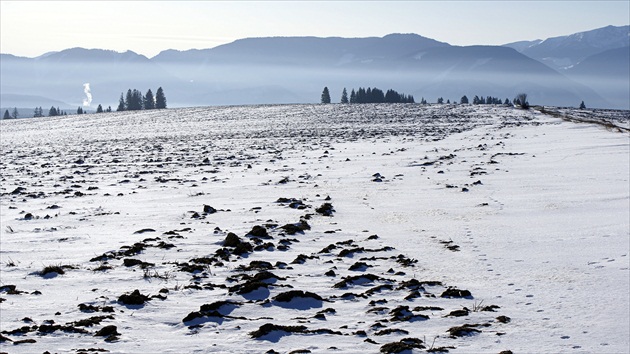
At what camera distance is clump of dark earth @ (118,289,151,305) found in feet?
25.9

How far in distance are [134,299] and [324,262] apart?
3.48 m

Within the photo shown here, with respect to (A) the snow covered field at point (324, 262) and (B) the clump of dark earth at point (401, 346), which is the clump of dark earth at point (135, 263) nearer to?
(A) the snow covered field at point (324, 262)

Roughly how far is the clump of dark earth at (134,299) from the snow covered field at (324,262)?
0.06ft

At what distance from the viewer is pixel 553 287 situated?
855cm

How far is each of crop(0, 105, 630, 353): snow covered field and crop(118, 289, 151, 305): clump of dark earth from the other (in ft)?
0.06

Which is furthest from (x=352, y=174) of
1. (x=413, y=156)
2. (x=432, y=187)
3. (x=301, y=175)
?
(x=413, y=156)

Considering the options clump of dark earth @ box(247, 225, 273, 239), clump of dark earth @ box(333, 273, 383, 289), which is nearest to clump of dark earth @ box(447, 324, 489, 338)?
clump of dark earth @ box(333, 273, 383, 289)

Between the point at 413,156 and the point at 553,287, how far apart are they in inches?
758

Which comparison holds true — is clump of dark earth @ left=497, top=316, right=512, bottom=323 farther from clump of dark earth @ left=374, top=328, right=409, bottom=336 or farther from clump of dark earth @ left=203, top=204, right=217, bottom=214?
clump of dark earth @ left=203, top=204, right=217, bottom=214

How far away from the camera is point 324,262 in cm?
1023

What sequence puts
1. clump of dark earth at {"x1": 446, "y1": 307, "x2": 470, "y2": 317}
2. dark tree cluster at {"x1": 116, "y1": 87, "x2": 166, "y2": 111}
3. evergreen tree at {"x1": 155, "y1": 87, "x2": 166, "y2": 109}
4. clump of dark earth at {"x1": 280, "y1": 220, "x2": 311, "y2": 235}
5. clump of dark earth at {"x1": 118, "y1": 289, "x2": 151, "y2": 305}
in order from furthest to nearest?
dark tree cluster at {"x1": 116, "y1": 87, "x2": 166, "y2": 111} < evergreen tree at {"x1": 155, "y1": 87, "x2": 166, "y2": 109} < clump of dark earth at {"x1": 280, "y1": 220, "x2": 311, "y2": 235} < clump of dark earth at {"x1": 118, "y1": 289, "x2": 151, "y2": 305} < clump of dark earth at {"x1": 446, "y1": 307, "x2": 470, "y2": 317}

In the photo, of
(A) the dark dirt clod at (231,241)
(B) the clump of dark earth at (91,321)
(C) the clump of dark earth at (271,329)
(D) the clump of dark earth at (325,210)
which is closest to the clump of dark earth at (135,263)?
(A) the dark dirt clod at (231,241)

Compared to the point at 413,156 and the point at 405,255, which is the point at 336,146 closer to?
the point at 413,156

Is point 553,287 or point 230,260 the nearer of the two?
point 553,287
